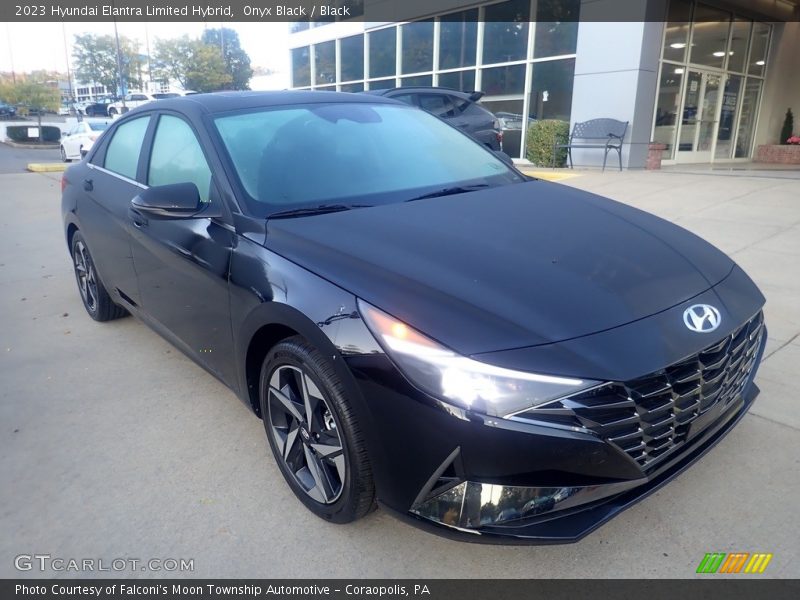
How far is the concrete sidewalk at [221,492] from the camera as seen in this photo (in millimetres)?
2162

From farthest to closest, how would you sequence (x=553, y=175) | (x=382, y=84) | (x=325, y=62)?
(x=325, y=62) < (x=382, y=84) < (x=553, y=175)

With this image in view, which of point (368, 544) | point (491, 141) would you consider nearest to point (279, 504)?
point (368, 544)

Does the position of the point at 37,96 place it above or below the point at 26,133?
above

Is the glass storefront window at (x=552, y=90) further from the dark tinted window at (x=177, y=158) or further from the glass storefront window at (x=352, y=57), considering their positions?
the dark tinted window at (x=177, y=158)

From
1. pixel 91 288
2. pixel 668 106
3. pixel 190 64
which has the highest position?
pixel 190 64

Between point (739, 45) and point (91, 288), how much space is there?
1501 cm

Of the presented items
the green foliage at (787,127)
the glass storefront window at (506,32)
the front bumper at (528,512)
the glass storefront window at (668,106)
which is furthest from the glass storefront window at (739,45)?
the front bumper at (528,512)

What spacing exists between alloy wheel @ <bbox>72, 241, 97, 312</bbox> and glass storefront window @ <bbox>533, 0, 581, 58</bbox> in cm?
1126

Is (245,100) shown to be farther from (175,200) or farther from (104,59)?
(104,59)

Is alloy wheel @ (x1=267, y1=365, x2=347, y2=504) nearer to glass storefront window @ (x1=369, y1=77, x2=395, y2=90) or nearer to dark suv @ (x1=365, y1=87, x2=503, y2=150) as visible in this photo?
dark suv @ (x1=365, y1=87, x2=503, y2=150)

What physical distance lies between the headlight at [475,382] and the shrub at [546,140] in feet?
39.6

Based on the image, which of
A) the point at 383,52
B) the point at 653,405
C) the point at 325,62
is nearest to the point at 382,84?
the point at 383,52

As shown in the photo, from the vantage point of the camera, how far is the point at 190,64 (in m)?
53.4

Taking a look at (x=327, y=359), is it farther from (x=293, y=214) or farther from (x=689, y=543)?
(x=689, y=543)
